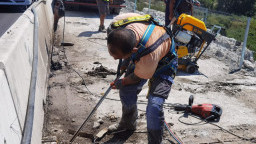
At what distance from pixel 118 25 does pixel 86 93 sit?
2361 mm

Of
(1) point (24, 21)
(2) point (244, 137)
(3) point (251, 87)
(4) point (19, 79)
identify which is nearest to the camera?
(4) point (19, 79)

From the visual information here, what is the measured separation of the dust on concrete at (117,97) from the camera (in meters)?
3.87

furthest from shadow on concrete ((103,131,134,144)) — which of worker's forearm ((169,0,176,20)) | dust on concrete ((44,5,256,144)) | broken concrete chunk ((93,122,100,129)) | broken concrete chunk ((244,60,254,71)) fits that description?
broken concrete chunk ((244,60,254,71))

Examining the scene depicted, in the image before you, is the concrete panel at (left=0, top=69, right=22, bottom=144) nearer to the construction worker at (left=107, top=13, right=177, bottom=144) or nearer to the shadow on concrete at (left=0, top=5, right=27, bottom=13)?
the construction worker at (left=107, top=13, right=177, bottom=144)

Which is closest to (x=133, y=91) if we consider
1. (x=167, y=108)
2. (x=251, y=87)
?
(x=167, y=108)

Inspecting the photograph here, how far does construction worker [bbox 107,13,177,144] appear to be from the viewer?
256 cm

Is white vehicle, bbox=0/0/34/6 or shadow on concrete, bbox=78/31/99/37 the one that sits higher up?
white vehicle, bbox=0/0/34/6

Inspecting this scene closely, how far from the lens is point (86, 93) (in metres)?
4.91

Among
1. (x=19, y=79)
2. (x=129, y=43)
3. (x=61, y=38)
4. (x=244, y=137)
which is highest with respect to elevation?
(x=129, y=43)

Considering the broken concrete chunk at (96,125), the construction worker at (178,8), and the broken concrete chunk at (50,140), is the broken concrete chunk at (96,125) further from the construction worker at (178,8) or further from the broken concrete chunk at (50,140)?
the construction worker at (178,8)

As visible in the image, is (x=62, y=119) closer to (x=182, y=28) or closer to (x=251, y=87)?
(x=182, y=28)

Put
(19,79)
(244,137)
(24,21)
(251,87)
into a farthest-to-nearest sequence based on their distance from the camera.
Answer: (251,87)
(244,137)
(24,21)
(19,79)

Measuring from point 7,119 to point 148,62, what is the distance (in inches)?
56.4

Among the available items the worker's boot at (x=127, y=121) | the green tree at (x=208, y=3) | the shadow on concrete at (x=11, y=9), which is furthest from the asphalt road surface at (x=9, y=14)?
the green tree at (x=208, y=3)
